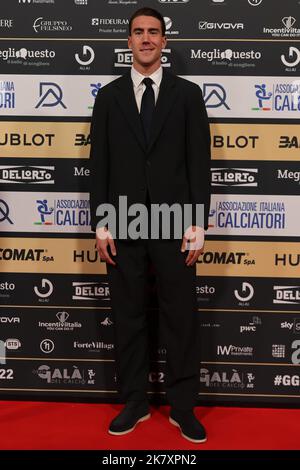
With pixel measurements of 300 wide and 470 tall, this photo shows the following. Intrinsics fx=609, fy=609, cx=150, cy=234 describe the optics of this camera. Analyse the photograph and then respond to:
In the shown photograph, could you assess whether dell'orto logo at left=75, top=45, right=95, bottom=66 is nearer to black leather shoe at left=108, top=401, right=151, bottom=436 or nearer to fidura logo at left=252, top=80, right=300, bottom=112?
fidura logo at left=252, top=80, right=300, bottom=112

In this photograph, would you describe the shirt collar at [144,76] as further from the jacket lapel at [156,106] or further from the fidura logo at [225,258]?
the fidura logo at [225,258]

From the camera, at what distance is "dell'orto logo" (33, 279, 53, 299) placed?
10.6 ft

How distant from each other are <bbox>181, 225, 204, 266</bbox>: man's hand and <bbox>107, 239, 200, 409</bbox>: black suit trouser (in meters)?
0.03

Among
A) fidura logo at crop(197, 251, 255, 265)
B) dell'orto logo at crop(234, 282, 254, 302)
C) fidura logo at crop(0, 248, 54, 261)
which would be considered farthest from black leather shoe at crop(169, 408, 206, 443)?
fidura logo at crop(0, 248, 54, 261)

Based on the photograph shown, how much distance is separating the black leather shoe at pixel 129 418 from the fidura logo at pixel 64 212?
95 centimetres

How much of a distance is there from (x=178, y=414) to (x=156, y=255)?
764mm

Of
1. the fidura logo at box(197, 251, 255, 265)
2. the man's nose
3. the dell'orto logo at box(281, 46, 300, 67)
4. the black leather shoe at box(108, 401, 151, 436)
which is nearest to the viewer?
the man's nose

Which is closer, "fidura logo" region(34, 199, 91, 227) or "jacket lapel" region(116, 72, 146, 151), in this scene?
"jacket lapel" region(116, 72, 146, 151)

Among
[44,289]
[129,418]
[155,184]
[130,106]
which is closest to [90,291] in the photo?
[44,289]

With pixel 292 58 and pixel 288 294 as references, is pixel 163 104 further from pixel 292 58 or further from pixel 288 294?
pixel 288 294

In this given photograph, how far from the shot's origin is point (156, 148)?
2701 mm

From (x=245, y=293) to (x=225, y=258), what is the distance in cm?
21

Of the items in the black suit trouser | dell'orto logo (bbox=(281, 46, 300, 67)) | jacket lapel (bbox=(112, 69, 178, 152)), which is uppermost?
dell'orto logo (bbox=(281, 46, 300, 67))

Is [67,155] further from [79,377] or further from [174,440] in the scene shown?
[174,440]
